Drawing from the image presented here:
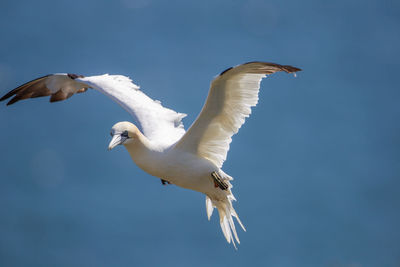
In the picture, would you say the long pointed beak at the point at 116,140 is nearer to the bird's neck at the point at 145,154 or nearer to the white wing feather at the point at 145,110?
the bird's neck at the point at 145,154

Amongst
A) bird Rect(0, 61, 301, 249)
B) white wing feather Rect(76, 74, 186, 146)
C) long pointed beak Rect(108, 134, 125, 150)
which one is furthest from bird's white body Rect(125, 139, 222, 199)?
white wing feather Rect(76, 74, 186, 146)

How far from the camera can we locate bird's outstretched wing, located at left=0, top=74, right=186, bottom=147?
8.76 m

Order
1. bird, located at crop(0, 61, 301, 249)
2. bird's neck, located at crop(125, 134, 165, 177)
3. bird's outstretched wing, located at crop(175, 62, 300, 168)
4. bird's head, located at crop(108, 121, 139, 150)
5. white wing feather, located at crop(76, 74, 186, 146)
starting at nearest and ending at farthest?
1. bird's outstretched wing, located at crop(175, 62, 300, 168)
2. bird, located at crop(0, 61, 301, 249)
3. bird's head, located at crop(108, 121, 139, 150)
4. bird's neck, located at crop(125, 134, 165, 177)
5. white wing feather, located at crop(76, 74, 186, 146)

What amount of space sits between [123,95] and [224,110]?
1.99 meters

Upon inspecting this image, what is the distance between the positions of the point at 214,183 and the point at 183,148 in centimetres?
63

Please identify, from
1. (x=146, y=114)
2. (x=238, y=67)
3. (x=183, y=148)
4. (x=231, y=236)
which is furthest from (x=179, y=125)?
(x=238, y=67)

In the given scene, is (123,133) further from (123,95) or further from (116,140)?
(123,95)

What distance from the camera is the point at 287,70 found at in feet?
22.0

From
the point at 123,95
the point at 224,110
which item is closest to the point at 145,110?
the point at 123,95

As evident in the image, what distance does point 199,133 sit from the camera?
7.96m

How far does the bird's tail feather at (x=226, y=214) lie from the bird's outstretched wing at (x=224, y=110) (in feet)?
1.92

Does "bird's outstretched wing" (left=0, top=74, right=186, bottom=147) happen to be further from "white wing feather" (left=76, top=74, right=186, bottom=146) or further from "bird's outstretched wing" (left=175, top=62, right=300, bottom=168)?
"bird's outstretched wing" (left=175, top=62, right=300, bottom=168)

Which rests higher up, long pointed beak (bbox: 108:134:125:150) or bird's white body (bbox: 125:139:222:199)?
long pointed beak (bbox: 108:134:125:150)

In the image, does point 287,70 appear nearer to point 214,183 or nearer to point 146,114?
point 214,183
